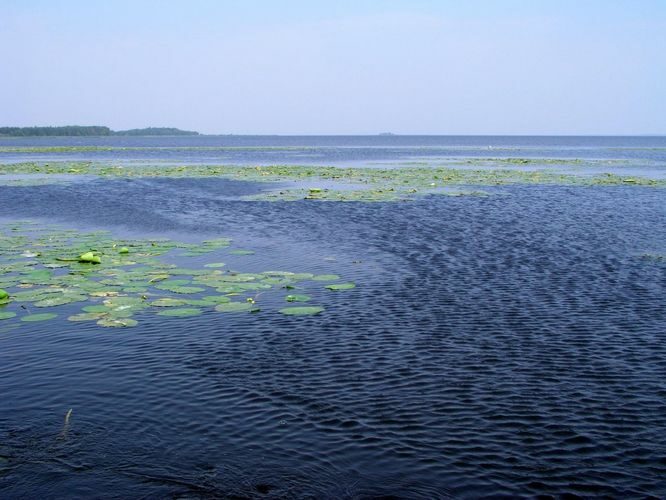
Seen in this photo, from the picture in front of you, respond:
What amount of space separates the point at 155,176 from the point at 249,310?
4649cm

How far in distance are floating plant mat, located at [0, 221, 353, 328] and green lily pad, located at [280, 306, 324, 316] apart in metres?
0.02

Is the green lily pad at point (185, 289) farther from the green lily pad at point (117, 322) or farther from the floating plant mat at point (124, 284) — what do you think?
the green lily pad at point (117, 322)

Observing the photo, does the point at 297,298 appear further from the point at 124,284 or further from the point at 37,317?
the point at 37,317

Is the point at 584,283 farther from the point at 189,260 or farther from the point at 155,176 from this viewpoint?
the point at 155,176

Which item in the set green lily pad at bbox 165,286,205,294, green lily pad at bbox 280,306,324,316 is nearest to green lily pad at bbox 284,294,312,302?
green lily pad at bbox 280,306,324,316

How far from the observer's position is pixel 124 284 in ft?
56.8

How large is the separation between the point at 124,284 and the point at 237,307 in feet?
13.0

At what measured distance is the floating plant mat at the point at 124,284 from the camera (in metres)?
15.1

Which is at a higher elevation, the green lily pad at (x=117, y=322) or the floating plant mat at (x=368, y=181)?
the floating plant mat at (x=368, y=181)

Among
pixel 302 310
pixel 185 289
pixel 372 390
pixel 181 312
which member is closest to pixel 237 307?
pixel 181 312

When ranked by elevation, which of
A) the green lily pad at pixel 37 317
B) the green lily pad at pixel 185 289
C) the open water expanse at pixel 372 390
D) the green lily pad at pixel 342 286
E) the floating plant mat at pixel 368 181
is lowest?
the open water expanse at pixel 372 390

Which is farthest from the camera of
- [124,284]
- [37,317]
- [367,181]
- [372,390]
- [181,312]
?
[367,181]

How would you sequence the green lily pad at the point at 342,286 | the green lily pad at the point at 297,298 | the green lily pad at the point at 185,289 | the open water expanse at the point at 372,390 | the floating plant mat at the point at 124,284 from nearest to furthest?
1. the open water expanse at the point at 372,390
2. the floating plant mat at the point at 124,284
3. the green lily pad at the point at 297,298
4. the green lily pad at the point at 185,289
5. the green lily pad at the point at 342,286

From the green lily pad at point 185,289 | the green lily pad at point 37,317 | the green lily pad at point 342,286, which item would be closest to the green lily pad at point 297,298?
the green lily pad at point 342,286
